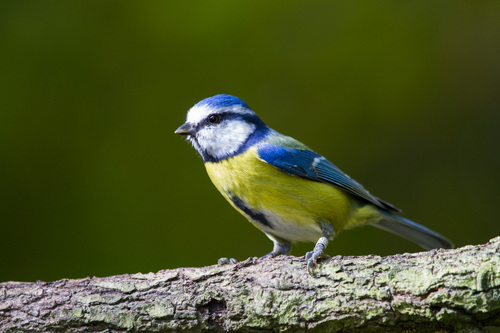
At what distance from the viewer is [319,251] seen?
2.20 m

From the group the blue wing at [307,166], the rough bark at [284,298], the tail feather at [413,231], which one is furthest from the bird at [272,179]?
the rough bark at [284,298]

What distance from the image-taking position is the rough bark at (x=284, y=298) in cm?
181

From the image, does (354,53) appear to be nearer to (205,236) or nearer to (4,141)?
(205,236)

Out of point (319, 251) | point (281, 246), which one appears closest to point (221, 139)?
point (281, 246)

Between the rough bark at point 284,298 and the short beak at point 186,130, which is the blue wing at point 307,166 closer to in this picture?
the short beak at point 186,130

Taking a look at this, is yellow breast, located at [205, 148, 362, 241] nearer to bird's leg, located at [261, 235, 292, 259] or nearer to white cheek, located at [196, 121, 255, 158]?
white cheek, located at [196, 121, 255, 158]

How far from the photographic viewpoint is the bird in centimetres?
259

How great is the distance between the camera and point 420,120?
13.0ft

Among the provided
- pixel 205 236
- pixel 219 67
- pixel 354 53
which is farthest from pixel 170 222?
pixel 354 53

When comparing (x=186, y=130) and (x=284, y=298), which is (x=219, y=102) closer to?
(x=186, y=130)

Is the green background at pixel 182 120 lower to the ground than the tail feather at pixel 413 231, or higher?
higher

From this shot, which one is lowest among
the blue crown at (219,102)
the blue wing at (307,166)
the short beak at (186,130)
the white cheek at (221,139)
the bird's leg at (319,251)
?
the bird's leg at (319,251)

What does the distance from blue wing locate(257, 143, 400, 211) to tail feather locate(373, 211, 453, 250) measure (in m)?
0.16

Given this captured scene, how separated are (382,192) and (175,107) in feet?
5.36
